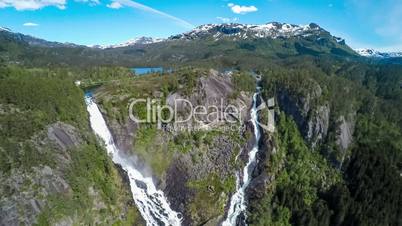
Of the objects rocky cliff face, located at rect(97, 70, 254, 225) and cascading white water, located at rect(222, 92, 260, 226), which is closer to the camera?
rocky cliff face, located at rect(97, 70, 254, 225)

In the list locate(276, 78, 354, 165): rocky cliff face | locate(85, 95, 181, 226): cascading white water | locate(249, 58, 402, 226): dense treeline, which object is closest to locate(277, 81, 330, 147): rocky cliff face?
locate(276, 78, 354, 165): rocky cliff face

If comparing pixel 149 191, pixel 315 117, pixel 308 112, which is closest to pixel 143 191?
pixel 149 191

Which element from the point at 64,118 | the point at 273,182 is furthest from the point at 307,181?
the point at 64,118

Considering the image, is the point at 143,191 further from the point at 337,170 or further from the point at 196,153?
the point at 337,170

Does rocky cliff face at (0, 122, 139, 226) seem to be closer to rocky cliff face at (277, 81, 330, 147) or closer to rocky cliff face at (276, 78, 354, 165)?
rocky cliff face at (277, 81, 330, 147)

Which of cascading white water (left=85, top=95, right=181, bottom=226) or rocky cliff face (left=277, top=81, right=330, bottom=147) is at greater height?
rocky cliff face (left=277, top=81, right=330, bottom=147)

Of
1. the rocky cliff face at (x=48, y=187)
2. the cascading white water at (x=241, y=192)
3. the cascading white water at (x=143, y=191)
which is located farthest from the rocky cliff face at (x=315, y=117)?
the rocky cliff face at (x=48, y=187)

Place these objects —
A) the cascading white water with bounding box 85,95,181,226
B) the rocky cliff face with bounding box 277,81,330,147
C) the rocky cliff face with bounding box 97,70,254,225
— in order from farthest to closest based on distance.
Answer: the rocky cliff face with bounding box 277,81,330,147 < the rocky cliff face with bounding box 97,70,254,225 < the cascading white water with bounding box 85,95,181,226

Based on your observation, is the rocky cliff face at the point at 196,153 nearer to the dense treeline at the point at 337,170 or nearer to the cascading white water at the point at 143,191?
the cascading white water at the point at 143,191
